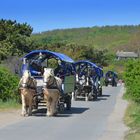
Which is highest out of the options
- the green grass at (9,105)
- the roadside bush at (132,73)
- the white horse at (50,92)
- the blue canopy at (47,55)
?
the blue canopy at (47,55)

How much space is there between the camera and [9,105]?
25.8 metres

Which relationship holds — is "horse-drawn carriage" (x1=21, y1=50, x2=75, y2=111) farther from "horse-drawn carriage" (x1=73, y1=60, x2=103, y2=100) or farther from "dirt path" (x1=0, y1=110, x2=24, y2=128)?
"horse-drawn carriage" (x1=73, y1=60, x2=103, y2=100)

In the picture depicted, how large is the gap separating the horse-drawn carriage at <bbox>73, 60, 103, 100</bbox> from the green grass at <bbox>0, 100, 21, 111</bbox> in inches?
401

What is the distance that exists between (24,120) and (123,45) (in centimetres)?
16893

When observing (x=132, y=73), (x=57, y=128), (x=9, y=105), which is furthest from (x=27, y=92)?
(x=132, y=73)

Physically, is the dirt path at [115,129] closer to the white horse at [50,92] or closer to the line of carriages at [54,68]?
the white horse at [50,92]

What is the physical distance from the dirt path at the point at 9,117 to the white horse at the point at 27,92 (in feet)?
1.54

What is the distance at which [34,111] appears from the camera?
24.0 metres

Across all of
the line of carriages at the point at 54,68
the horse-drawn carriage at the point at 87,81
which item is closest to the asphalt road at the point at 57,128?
the line of carriages at the point at 54,68

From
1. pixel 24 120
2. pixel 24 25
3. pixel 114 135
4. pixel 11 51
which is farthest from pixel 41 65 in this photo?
pixel 24 25

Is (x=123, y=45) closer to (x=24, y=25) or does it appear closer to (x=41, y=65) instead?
(x=24, y=25)

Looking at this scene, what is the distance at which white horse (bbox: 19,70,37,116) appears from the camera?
71.2ft

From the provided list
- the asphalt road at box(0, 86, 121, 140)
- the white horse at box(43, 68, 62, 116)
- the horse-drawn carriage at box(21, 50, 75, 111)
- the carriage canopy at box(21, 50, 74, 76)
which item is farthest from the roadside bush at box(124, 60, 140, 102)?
the asphalt road at box(0, 86, 121, 140)

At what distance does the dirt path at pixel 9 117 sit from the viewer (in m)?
19.1
